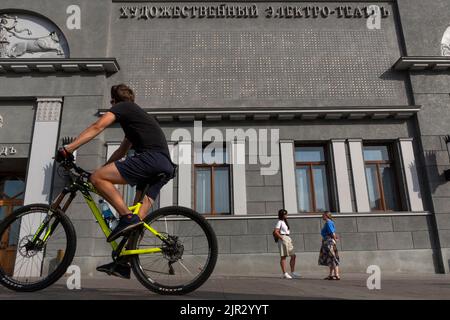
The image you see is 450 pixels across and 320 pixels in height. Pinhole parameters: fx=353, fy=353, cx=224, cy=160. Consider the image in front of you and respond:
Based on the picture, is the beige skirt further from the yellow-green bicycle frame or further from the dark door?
the dark door

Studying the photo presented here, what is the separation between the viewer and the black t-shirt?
12.8 ft

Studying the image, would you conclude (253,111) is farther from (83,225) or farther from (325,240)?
(83,225)

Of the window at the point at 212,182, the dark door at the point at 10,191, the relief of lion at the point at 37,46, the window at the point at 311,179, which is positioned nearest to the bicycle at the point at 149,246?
the window at the point at 212,182

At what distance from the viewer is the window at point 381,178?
39.9ft

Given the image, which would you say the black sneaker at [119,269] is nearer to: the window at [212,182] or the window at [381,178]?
the window at [212,182]

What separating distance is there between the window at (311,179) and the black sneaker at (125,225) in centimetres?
902

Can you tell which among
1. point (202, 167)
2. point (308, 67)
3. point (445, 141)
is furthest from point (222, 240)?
point (445, 141)

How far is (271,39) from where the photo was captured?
13484 millimetres

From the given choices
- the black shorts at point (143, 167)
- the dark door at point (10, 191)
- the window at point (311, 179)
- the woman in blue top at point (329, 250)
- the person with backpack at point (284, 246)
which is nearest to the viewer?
the black shorts at point (143, 167)

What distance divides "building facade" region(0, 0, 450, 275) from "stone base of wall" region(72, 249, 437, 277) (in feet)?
0.14

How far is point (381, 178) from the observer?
12367 millimetres

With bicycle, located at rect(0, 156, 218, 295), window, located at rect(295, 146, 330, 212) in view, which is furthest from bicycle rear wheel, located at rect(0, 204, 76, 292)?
window, located at rect(295, 146, 330, 212)

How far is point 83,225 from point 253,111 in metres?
6.66
